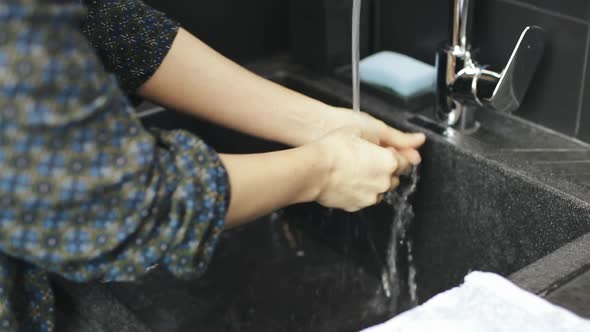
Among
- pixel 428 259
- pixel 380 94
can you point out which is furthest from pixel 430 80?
pixel 428 259

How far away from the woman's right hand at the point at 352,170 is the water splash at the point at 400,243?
0.22 m

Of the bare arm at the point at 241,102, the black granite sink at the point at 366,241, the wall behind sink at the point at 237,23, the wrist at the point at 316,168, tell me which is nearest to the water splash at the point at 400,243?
the black granite sink at the point at 366,241

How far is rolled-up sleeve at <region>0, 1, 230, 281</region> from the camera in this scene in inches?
20.0

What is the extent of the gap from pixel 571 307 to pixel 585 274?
0.22 ft

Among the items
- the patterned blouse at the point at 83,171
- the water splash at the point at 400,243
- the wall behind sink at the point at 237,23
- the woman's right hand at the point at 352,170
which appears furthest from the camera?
the wall behind sink at the point at 237,23

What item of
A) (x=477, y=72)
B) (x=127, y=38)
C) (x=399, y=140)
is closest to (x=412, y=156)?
(x=399, y=140)

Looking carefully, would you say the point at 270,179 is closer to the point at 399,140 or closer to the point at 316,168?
the point at 316,168

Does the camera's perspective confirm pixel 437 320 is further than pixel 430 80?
No

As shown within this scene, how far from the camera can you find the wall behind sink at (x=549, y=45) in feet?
3.01

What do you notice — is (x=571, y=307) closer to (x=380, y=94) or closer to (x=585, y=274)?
(x=585, y=274)

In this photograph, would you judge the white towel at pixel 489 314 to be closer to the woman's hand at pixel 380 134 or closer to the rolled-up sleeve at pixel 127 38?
the woman's hand at pixel 380 134

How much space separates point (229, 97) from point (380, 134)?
20cm

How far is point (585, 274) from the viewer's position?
670 millimetres

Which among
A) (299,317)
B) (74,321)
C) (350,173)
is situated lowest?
(299,317)
